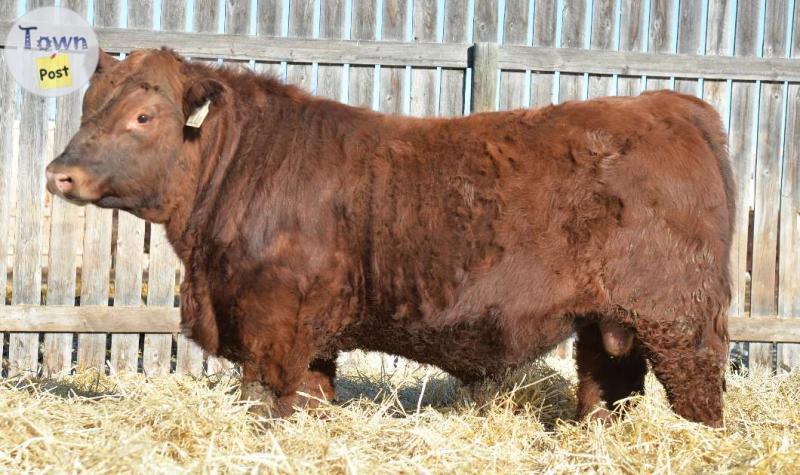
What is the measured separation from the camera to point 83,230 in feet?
20.4

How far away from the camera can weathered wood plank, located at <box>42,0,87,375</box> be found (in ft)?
19.8

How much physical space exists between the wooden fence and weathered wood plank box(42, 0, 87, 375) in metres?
0.01

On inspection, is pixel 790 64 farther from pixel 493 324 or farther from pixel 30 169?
pixel 30 169

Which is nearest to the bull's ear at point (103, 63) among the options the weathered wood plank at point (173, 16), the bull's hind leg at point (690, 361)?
the weathered wood plank at point (173, 16)

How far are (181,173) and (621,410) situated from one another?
255 cm

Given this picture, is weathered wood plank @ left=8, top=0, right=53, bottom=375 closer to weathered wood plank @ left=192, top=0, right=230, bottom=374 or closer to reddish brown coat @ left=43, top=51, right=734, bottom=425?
weathered wood plank @ left=192, top=0, right=230, bottom=374

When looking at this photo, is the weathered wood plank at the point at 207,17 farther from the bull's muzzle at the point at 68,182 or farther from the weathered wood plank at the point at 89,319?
the bull's muzzle at the point at 68,182

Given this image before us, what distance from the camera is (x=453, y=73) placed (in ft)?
20.3

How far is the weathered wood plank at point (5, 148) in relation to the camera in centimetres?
595

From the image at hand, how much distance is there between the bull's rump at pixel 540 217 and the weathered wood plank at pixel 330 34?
7.68ft

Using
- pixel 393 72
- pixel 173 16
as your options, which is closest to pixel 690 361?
pixel 393 72

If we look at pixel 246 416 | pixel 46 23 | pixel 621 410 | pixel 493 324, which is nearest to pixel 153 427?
pixel 246 416

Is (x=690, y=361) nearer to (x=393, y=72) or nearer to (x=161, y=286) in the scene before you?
(x=393, y=72)

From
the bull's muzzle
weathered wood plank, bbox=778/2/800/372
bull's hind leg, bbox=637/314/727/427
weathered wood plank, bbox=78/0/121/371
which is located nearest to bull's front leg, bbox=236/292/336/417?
the bull's muzzle
